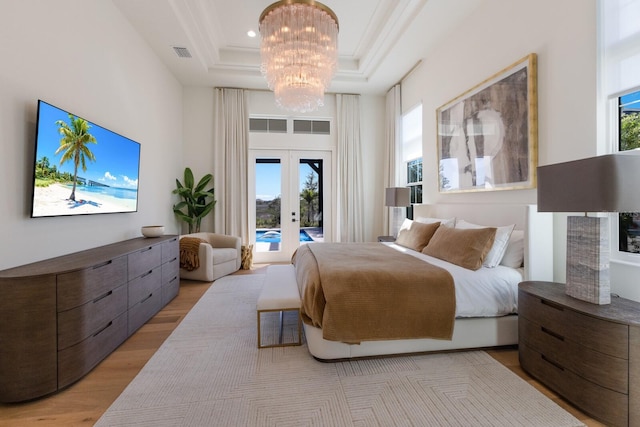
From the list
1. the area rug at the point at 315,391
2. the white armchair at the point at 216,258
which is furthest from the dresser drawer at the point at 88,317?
the white armchair at the point at 216,258

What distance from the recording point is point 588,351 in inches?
59.2

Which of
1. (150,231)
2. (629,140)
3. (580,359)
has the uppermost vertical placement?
(629,140)

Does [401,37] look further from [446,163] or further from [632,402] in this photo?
[632,402]

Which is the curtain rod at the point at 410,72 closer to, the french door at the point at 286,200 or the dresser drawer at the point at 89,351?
the french door at the point at 286,200

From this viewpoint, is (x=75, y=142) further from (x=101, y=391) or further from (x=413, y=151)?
(x=413, y=151)

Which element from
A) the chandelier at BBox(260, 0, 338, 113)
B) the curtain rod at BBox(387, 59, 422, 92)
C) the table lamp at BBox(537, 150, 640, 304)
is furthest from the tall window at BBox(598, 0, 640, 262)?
the curtain rod at BBox(387, 59, 422, 92)

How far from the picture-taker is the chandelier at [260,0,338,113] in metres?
2.64

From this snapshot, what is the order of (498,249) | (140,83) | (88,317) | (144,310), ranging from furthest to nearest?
1. (140,83)
2. (144,310)
3. (498,249)
4. (88,317)

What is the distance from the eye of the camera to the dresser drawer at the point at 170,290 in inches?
122

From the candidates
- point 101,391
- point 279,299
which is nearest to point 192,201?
point 279,299

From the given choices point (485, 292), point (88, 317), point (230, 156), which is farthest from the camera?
point (230, 156)

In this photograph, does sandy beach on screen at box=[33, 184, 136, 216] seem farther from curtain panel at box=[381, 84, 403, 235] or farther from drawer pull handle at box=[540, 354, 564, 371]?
curtain panel at box=[381, 84, 403, 235]

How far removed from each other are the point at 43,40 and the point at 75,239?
157cm

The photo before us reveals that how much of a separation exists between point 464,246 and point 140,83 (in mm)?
4267
